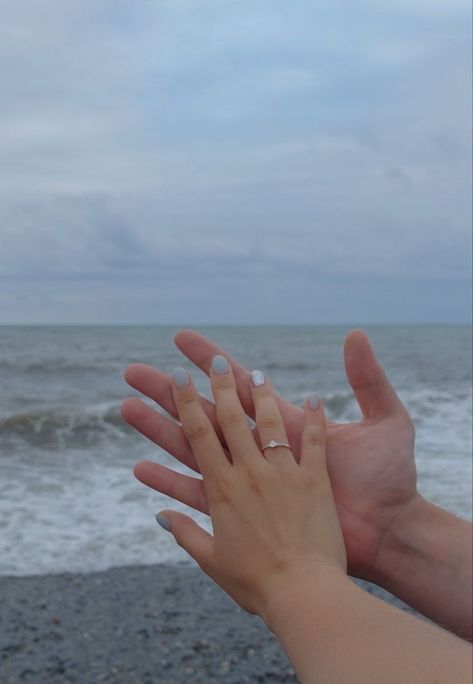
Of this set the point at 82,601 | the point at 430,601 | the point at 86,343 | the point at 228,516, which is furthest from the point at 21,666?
the point at 86,343

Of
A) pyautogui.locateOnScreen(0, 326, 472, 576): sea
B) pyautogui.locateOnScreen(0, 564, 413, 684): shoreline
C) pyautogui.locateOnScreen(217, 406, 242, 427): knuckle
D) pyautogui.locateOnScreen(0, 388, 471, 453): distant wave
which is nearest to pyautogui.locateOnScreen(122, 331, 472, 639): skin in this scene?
pyautogui.locateOnScreen(217, 406, 242, 427): knuckle

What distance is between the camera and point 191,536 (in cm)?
161

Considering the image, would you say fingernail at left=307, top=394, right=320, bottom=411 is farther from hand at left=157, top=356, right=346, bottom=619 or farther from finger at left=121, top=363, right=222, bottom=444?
finger at left=121, top=363, right=222, bottom=444

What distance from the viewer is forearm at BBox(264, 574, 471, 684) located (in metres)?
1.09

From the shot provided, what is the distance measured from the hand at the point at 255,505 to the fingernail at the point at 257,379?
0.11ft

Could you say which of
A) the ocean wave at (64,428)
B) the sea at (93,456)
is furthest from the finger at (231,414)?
the ocean wave at (64,428)

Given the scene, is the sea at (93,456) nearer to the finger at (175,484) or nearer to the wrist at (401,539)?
the finger at (175,484)

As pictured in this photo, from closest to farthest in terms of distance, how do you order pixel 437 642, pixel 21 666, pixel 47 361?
pixel 437 642 → pixel 21 666 → pixel 47 361

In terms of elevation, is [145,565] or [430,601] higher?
[430,601]

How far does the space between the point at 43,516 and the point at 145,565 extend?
131cm

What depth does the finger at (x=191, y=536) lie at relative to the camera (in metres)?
1.56

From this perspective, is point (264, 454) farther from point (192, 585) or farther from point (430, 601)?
point (192, 585)

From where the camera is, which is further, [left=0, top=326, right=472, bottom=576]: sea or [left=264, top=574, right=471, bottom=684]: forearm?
[left=0, top=326, right=472, bottom=576]: sea

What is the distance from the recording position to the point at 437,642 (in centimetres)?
112
